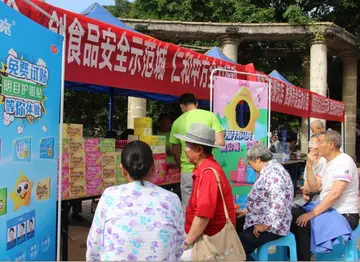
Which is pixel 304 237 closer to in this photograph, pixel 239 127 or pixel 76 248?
pixel 239 127

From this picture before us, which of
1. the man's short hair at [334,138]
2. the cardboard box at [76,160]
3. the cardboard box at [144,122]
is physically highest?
the cardboard box at [144,122]

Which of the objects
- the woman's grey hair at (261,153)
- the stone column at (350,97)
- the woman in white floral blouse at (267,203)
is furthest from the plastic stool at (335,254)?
the stone column at (350,97)

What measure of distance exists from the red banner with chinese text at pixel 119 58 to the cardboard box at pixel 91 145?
1.82 ft

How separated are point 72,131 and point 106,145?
1.42 ft

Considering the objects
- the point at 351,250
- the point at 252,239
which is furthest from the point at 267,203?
the point at 351,250

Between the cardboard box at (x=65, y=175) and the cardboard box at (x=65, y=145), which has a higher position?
the cardboard box at (x=65, y=145)

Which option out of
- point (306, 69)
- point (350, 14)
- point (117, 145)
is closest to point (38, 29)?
point (117, 145)

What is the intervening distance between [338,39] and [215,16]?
180 inches

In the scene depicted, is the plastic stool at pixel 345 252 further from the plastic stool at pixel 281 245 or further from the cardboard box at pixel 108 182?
the cardboard box at pixel 108 182

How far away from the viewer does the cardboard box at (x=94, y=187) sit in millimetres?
3658

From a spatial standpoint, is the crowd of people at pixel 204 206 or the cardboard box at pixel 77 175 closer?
the crowd of people at pixel 204 206

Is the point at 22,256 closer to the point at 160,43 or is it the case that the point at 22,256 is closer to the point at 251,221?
the point at 251,221

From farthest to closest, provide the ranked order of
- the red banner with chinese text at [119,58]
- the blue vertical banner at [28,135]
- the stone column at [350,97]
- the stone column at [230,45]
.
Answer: the stone column at [350,97] < the stone column at [230,45] < the red banner with chinese text at [119,58] < the blue vertical banner at [28,135]

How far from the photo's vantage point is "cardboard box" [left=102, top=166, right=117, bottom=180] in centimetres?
380
